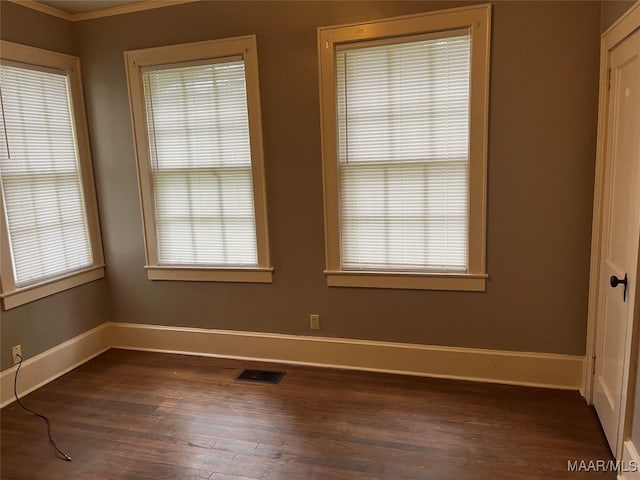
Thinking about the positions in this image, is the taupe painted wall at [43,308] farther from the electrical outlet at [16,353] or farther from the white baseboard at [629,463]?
the white baseboard at [629,463]

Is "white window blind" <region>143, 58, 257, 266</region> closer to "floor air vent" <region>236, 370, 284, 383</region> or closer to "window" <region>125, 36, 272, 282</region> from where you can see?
"window" <region>125, 36, 272, 282</region>

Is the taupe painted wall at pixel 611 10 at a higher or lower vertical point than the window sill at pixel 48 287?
higher

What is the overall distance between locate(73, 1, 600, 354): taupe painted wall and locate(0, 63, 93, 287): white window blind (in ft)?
0.71

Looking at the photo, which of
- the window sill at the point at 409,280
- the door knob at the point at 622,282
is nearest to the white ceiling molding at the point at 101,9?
the window sill at the point at 409,280

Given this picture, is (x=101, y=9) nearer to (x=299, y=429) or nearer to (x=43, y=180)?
(x=43, y=180)

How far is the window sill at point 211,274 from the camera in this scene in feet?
10.7

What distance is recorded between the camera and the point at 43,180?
315 centimetres

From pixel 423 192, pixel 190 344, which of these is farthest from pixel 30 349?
pixel 423 192

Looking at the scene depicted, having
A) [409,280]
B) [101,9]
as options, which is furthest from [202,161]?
[409,280]

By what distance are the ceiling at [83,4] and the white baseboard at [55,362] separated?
8.05 ft

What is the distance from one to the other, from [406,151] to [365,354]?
4.72ft

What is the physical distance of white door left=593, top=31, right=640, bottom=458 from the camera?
1.94 meters

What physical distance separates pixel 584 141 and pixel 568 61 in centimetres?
46

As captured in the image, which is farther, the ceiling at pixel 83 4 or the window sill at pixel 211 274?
the window sill at pixel 211 274
